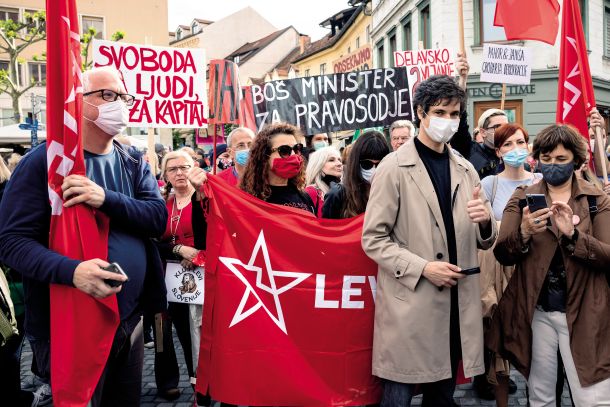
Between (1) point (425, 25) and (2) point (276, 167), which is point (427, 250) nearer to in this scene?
(2) point (276, 167)

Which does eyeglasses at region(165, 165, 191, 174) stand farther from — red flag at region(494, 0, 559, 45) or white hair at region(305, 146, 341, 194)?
red flag at region(494, 0, 559, 45)

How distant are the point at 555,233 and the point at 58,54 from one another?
2.57 metres

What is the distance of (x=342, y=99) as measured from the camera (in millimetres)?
6746

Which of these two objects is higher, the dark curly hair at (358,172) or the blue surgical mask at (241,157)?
the blue surgical mask at (241,157)

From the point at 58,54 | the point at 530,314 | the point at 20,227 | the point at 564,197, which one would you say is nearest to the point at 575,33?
Result: the point at 564,197

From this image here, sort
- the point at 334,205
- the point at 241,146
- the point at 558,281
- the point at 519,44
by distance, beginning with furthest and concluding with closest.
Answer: the point at 519,44 < the point at 241,146 < the point at 334,205 < the point at 558,281

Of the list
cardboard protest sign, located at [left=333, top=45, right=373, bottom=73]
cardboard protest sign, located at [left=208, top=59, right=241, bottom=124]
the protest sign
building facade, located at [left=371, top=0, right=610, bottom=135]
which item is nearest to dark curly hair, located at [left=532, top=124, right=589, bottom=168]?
cardboard protest sign, located at [left=208, top=59, right=241, bottom=124]

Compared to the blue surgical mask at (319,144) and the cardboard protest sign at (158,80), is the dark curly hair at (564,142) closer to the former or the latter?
the cardboard protest sign at (158,80)

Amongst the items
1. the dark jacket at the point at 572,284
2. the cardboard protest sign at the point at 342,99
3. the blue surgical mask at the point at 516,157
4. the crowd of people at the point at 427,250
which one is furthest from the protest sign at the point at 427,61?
the dark jacket at the point at 572,284

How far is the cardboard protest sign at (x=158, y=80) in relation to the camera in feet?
18.6

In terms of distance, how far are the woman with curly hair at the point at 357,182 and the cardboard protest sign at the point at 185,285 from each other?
1.25 metres

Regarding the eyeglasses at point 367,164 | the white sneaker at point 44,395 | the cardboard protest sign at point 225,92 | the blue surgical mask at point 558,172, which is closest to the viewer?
the blue surgical mask at point 558,172

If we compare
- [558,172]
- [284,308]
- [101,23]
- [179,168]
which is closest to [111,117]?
[284,308]

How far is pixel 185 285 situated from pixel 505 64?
5.48 meters
